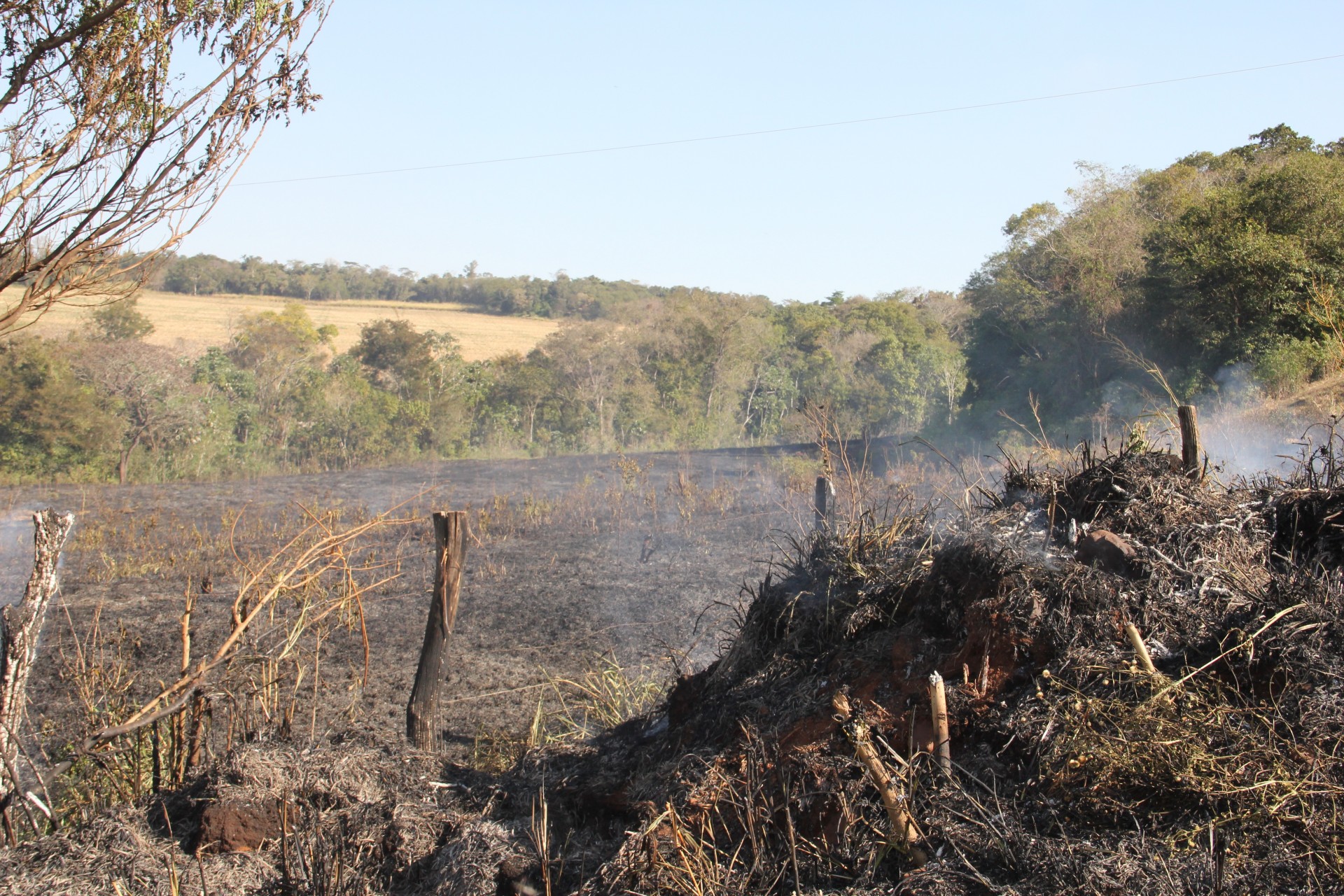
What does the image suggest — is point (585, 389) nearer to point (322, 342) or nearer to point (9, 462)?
point (322, 342)

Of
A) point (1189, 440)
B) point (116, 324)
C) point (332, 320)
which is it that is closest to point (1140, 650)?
point (1189, 440)

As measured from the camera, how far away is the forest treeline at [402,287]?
59.8 m

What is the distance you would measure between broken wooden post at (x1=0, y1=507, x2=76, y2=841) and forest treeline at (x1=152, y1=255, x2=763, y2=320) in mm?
53843

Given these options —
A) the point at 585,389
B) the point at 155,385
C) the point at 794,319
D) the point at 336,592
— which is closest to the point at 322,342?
the point at 585,389

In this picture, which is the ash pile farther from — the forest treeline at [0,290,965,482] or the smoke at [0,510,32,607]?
the forest treeline at [0,290,965,482]

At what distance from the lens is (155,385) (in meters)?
22.1

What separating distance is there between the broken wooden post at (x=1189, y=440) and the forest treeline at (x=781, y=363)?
6.99 m

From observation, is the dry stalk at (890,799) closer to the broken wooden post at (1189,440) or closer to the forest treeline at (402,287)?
the broken wooden post at (1189,440)

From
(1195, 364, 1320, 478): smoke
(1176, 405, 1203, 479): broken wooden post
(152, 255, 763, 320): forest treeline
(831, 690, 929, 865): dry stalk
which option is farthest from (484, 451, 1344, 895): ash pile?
(152, 255, 763, 320): forest treeline

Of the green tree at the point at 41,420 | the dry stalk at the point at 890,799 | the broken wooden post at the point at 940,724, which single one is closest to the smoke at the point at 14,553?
the green tree at the point at 41,420

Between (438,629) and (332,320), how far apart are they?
154ft

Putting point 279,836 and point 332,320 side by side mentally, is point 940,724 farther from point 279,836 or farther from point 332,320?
point 332,320

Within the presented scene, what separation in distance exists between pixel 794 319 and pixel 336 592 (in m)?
32.0

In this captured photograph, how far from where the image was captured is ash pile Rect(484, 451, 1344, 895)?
324cm
